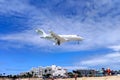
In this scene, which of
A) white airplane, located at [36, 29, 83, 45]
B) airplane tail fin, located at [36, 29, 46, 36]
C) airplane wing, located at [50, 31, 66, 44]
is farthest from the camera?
airplane tail fin, located at [36, 29, 46, 36]

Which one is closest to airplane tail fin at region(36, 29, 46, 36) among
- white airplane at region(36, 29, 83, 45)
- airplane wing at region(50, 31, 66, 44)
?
white airplane at region(36, 29, 83, 45)

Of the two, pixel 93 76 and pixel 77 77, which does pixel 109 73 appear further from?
pixel 77 77

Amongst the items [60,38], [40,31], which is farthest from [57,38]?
[40,31]

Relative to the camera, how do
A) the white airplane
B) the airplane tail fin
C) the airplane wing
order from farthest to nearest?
1. the airplane tail fin
2. the airplane wing
3. the white airplane

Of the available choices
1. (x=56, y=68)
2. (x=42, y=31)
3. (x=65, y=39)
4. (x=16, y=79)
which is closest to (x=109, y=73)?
(x=16, y=79)

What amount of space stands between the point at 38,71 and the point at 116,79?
143 metres

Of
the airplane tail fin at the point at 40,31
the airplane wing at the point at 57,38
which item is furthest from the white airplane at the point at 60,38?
the airplane tail fin at the point at 40,31

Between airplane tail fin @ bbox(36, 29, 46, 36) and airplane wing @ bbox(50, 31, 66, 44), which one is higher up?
airplane tail fin @ bbox(36, 29, 46, 36)

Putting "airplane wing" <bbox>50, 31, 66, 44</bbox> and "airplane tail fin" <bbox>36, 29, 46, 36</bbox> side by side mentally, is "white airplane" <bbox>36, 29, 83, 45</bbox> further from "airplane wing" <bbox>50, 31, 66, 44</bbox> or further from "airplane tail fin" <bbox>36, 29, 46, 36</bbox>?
"airplane tail fin" <bbox>36, 29, 46, 36</bbox>

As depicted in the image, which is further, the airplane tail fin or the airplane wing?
the airplane tail fin

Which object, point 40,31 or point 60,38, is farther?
point 40,31

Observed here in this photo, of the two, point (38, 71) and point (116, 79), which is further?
point (38, 71)

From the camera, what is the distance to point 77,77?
66.1 metres

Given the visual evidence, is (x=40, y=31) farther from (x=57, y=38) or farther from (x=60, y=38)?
(x=57, y=38)
